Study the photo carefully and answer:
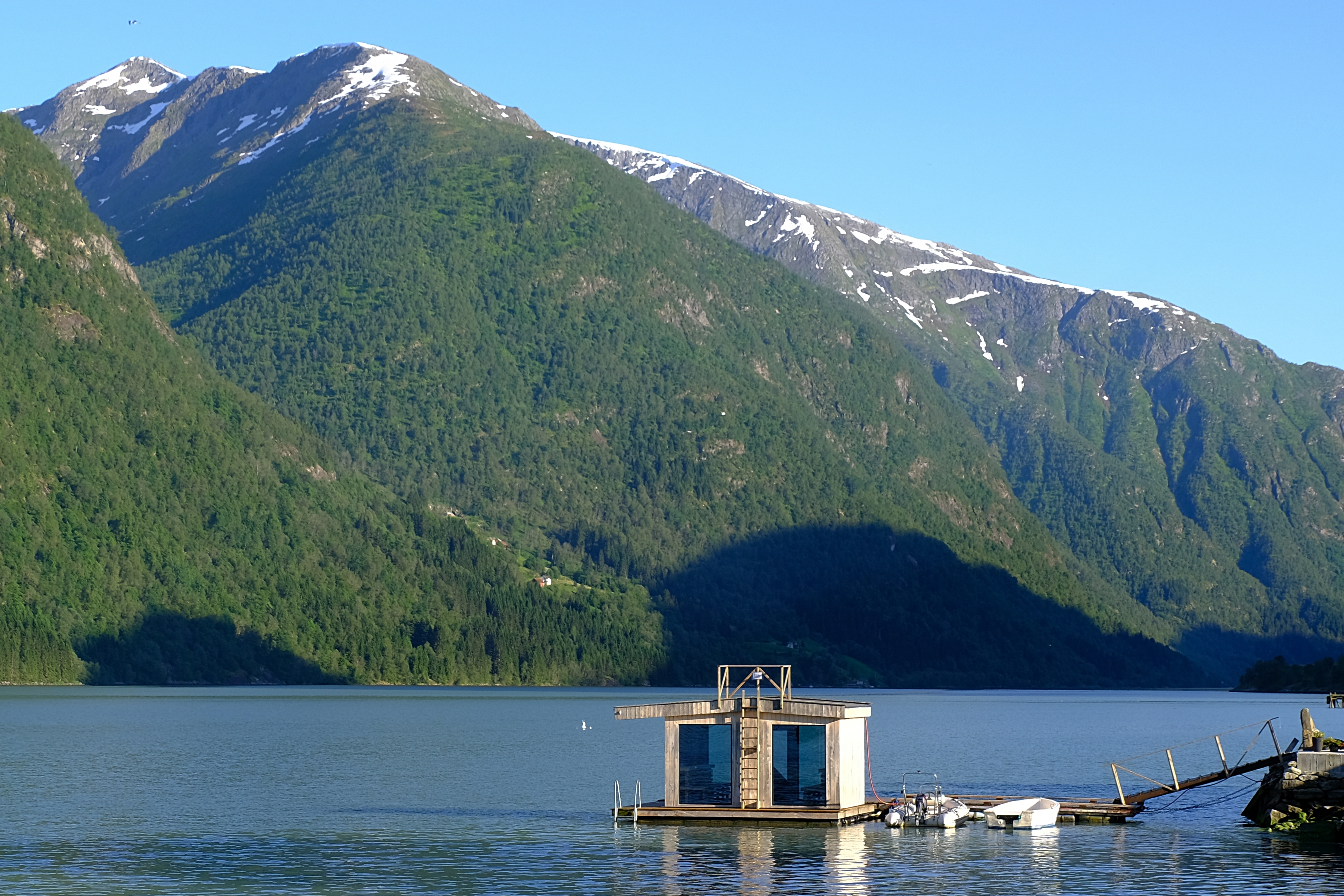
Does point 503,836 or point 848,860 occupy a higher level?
point 503,836

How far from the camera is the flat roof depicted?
288ft

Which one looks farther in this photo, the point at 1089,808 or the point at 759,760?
the point at 1089,808

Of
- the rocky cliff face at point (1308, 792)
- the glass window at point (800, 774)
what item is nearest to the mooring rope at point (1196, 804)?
the rocky cliff face at point (1308, 792)

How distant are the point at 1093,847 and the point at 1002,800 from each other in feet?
43.7

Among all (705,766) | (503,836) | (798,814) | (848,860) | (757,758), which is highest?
(757,758)

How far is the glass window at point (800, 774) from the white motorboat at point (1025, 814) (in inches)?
384

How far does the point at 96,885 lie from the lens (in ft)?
230

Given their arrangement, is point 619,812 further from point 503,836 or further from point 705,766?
point 503,836

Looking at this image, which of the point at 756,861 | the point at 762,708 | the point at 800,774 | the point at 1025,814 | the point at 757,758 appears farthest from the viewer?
the point at 1025,814

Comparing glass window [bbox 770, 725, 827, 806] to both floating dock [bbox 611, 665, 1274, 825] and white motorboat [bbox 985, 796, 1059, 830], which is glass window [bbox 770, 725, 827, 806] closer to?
floating dock [bbox 611, 665, 1274, 825]

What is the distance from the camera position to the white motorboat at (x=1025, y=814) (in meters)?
92.6

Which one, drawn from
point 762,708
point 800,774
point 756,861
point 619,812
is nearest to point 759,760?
point 800,774

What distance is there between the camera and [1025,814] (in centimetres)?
9288

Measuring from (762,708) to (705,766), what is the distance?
17.1ft
